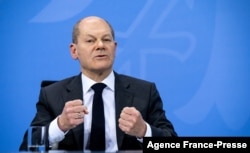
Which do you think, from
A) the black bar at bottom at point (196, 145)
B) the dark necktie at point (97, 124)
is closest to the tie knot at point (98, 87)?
the dark necktie at point (97, 124)

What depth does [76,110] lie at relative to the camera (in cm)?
190

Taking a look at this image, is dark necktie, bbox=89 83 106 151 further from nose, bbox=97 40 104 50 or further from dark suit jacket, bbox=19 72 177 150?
nose, bbox=97 40 104 50

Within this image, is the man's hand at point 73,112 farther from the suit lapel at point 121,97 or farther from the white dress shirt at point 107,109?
the suit lapel at point 121,97

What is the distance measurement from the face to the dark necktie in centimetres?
10

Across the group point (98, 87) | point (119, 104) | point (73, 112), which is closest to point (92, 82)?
point (98, 87)

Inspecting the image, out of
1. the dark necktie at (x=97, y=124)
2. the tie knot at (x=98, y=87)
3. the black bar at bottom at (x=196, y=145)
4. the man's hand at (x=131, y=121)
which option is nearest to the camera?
the black bar at bottom at (x=196, y=145)

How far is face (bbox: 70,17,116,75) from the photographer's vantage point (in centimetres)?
221

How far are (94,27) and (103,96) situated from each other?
352mm

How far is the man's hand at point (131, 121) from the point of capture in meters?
1.89

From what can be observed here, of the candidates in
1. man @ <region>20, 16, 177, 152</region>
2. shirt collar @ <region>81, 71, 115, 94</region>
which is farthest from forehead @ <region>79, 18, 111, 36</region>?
shirt collar @ <region>81, 71, 115, 94</region>

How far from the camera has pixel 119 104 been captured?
221 cm

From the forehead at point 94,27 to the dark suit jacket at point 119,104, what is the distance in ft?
0.81

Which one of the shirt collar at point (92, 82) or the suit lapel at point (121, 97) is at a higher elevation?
the shirt collar at point (92, 82)

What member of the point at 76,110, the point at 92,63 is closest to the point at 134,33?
the point at 92,63
